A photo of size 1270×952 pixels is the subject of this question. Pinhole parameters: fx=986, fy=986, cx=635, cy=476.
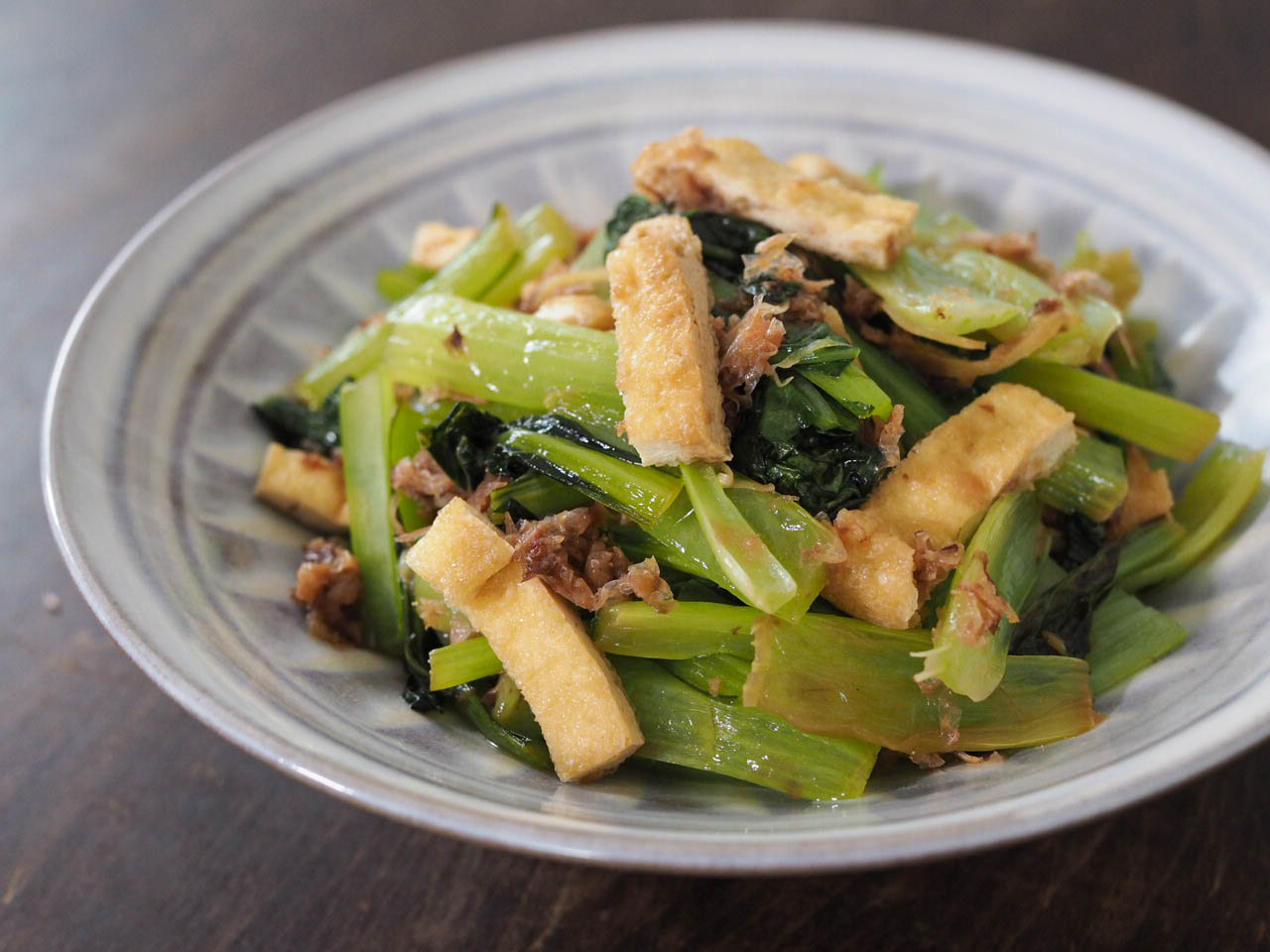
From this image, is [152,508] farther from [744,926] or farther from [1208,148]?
[1208,148]

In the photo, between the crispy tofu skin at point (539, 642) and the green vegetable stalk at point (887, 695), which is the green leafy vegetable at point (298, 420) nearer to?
the crispy tofu skin at point (539, 642)

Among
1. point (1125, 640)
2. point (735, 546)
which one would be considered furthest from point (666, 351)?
point (1125, 640)

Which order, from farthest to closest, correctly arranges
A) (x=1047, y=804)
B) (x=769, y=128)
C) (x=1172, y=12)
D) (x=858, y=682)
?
1. (x=1172, y=12)
2. (x=769, y=128)
3. (x=858, y=682)
4. (x=1047, y=804)

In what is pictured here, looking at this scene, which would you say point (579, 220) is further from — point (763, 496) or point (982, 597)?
point (982, 597)

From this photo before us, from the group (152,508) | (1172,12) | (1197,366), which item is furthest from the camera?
(1172,12)

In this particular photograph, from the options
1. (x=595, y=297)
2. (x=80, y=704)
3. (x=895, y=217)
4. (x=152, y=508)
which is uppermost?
(x=895, y=217)

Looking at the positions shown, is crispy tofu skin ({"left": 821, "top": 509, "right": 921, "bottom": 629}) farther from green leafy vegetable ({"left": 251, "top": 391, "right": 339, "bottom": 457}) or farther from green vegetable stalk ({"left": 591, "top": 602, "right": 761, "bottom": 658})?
green leafy vegetable ({"left": 251, "top": 391, "right": 339, "bottom": 457})

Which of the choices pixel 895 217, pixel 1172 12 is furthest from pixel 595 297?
pixel 1172 12
